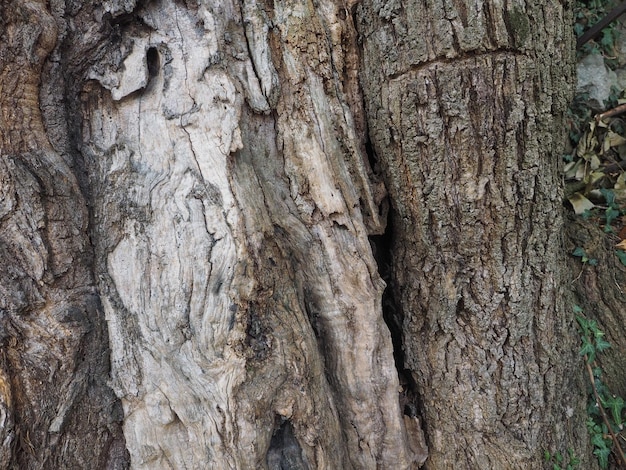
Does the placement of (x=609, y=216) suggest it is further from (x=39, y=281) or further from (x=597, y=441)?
(x=39, y=281)

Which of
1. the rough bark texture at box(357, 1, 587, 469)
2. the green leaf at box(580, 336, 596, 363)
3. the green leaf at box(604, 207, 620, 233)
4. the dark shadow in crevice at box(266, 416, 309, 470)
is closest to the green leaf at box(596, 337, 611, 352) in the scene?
the green leaf at box(580, 336, 596, 363)

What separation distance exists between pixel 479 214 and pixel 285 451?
1098 mm

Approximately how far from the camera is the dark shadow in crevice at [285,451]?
5.17 ft

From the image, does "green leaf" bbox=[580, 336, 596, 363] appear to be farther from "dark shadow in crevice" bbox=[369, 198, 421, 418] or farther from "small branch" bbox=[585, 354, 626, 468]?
"dark shadow in crevice" bbox=[369, 198, 421, 418]

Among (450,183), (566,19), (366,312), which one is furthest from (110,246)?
(566,19)

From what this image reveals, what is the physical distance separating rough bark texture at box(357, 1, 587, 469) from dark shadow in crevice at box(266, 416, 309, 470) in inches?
23.3

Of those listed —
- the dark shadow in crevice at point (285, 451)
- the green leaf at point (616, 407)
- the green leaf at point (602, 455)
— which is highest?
the dark shadow in crevice at point (285, 451)

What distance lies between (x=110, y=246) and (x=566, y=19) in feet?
6.10

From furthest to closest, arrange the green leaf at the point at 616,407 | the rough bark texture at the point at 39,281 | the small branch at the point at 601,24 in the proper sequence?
1. the small branch at the point at 601,24
2. the green leaf at the point at 616,407
3. the rough bark texture at the point at 39,281

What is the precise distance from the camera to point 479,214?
1.64 m

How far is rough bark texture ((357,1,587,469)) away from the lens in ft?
5.07

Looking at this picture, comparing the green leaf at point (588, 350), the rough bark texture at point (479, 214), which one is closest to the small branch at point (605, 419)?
the green leaf at point (588, 350)

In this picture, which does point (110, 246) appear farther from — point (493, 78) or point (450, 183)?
point (493, 78)

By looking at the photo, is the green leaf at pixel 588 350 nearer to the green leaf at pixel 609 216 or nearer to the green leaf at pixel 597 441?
the green leaf at pixel 597 441
